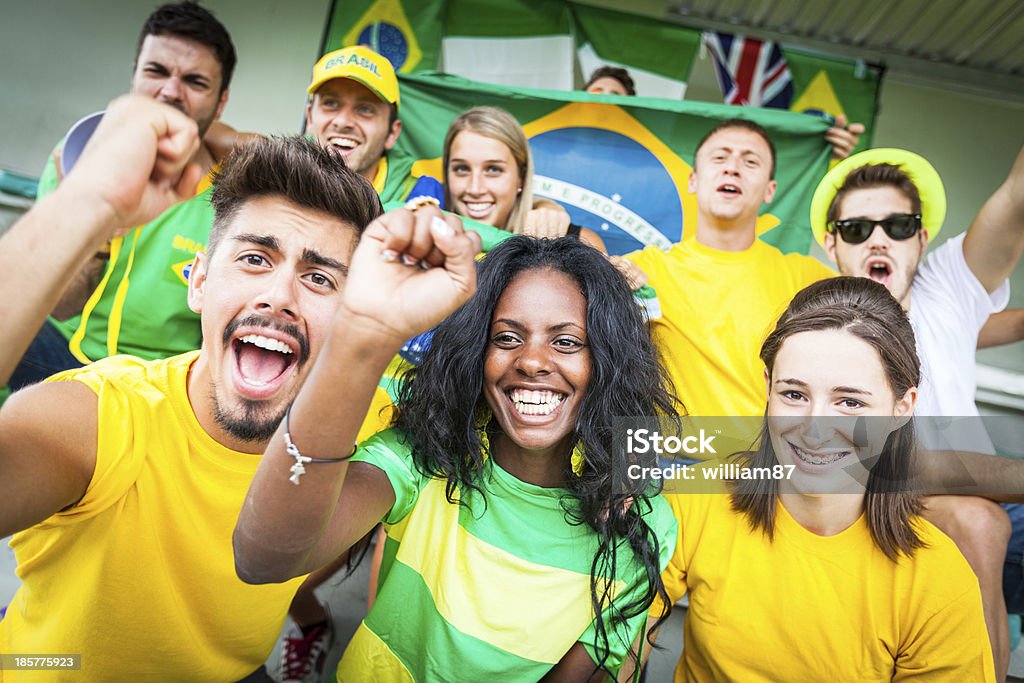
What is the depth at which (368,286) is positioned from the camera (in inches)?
48.7

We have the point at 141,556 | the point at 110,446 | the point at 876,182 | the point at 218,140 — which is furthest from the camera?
the point at 218,140

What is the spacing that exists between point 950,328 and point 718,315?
83cm

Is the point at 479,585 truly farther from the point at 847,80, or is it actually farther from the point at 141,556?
the point at 847,80

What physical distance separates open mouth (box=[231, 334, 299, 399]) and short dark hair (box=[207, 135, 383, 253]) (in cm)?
29

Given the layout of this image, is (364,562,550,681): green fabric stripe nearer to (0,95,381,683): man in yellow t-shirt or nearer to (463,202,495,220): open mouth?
(0,95,381,683): man in yellow t-shirt

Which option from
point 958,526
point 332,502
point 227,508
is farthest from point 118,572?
point 958,526

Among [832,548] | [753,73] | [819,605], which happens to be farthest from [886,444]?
[753,73]

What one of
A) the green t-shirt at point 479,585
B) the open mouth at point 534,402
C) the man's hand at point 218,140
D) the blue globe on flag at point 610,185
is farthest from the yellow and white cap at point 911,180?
the man's hand at point 218,140

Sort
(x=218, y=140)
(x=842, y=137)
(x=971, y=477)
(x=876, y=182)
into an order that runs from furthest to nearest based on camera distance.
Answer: (x=842, y=137)
(x=218, y=140)
(x=876, y=182)
(x=971, y=477)

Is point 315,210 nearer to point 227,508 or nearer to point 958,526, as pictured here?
point 227,508

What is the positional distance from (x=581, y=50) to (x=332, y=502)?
3.63 metres

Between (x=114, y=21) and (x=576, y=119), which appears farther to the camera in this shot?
(x=114, y=21)

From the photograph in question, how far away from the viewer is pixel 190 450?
1785 mm

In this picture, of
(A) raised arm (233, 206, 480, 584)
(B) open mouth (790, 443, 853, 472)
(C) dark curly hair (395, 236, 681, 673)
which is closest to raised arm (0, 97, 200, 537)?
(A) raised arm (233, 206, 480, 584)
